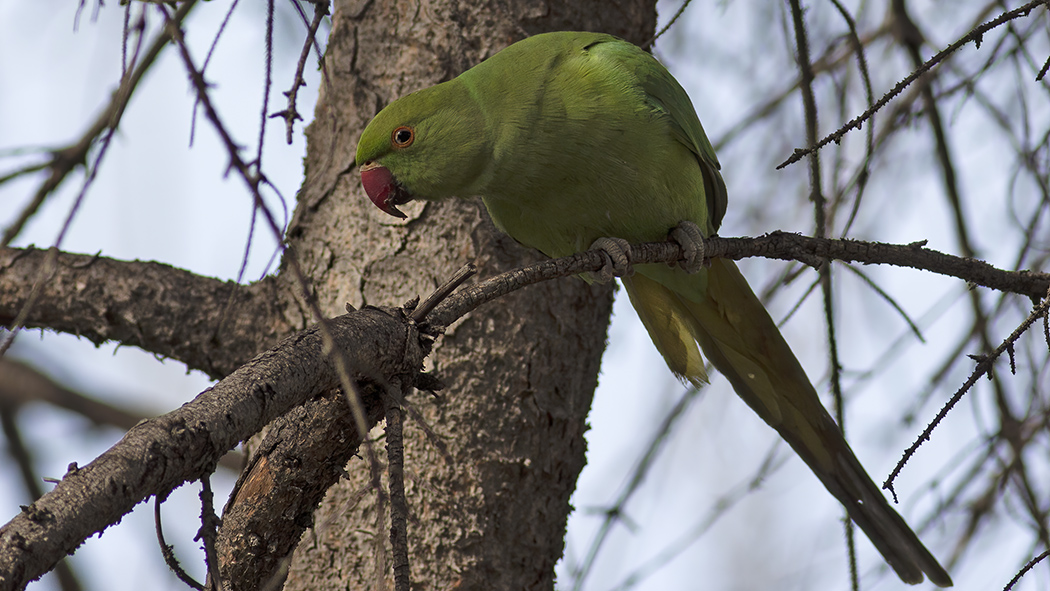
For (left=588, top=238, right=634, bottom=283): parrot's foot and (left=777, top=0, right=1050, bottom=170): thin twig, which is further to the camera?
(left=588, top=238, right=634, bottom=283): parrot's foot

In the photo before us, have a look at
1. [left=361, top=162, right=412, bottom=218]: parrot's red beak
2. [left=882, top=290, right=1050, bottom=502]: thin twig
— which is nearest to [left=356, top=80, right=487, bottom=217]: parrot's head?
[left=361, top=162, right=412, bottom=218]: parrot's red beak

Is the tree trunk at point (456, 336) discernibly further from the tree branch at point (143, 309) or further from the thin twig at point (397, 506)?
the thin twig at point (397, 506)

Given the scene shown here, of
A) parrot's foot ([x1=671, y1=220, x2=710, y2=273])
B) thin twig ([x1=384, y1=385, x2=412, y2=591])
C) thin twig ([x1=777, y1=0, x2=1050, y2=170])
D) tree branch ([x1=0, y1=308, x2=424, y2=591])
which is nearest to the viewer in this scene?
tree branch ([x1=0, y1=308, x2=424, y2=591])

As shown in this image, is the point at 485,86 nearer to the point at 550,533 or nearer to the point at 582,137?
the point at 582,137

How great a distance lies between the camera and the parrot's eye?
219cm

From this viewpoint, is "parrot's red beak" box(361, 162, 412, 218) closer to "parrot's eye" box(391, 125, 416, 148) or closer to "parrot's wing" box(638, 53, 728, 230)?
"parrot's eye" box(391, 125, 416, 148)

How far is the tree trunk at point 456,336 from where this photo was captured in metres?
2.16

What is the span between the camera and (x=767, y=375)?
8.33ft

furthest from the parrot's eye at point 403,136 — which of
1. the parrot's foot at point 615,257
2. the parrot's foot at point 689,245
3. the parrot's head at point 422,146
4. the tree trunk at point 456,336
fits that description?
the parrot's foot at point 689,245

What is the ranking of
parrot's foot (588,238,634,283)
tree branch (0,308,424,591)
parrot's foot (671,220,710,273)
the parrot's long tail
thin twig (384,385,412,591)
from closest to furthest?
tree branch (0,308,424,591) → thin twig (384,385,412,591) → parrot's foot (588,238,634,283) → parrot's foot (671,220,710,273) → the parrot's long tail

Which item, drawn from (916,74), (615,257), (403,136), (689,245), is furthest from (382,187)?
(916,74)

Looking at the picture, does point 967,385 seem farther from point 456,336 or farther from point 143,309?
point 143,309

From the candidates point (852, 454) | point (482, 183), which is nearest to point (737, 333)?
point (852, 454)

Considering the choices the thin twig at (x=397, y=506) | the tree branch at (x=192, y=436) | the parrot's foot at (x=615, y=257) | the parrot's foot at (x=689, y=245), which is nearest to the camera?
the tree branch at (x=192, y=436)
